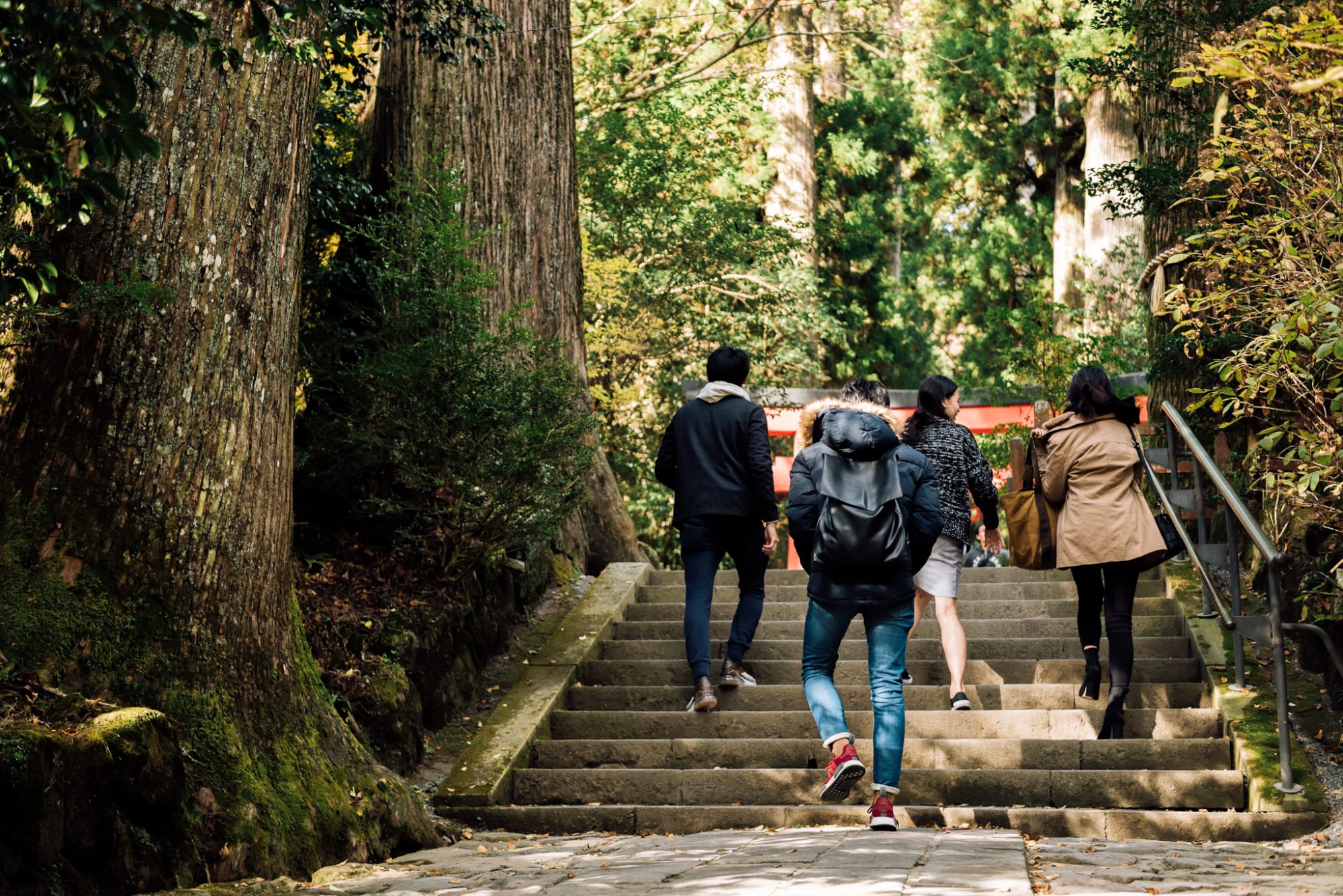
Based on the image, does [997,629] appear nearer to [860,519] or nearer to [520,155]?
[860,519]

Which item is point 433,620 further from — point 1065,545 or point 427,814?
point 1065,545

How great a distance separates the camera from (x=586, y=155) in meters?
15.4

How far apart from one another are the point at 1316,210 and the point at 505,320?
4.21m

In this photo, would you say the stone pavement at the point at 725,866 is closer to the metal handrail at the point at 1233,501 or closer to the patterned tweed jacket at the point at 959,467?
the metal handrail at the point at 1233,501

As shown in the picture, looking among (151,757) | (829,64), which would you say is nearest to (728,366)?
(151,757)

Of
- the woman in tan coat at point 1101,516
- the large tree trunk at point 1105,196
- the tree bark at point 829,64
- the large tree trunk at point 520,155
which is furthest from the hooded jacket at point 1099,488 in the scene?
the tree bark at point 829,64

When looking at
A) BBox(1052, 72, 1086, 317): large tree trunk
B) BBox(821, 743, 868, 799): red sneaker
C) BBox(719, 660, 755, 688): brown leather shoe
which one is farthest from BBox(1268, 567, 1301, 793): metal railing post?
BBox(1052, 72, 1086, 317): large tree trunk

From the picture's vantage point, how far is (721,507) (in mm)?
7309

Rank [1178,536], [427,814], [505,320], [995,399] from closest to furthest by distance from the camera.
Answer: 1. [427,814]
2. [1178,536]
3. [505,320]
4. [995,399]

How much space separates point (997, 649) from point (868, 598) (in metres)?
2.63

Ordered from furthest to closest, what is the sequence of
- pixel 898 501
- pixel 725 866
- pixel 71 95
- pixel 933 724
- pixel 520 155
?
pixel 520 155 → pixel 933 724 → pixel 898 501 → pixel 725 866 → pixel 71 95

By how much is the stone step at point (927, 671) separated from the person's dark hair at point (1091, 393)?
141 centimetres

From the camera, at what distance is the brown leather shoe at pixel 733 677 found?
7.48 m

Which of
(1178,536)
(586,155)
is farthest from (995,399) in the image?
(1178,536)
